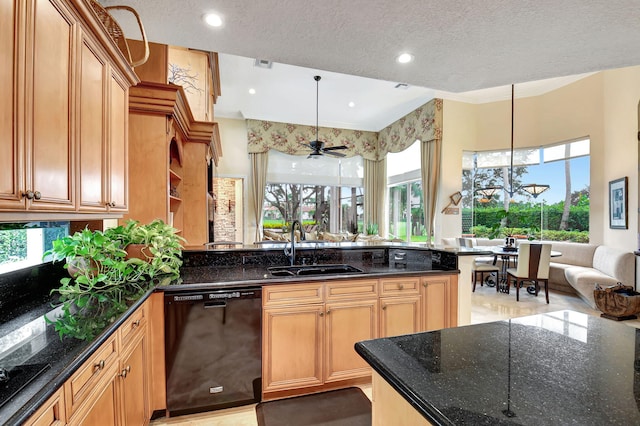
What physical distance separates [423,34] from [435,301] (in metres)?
1.97

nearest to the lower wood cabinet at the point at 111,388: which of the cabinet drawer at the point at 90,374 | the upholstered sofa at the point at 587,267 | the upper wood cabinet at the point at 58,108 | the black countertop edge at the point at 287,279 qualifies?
the cabinet drawer at the point at 90,374

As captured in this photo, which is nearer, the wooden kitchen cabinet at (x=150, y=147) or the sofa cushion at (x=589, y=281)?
the wooden kitchen cabinet at (x=150, y=147)

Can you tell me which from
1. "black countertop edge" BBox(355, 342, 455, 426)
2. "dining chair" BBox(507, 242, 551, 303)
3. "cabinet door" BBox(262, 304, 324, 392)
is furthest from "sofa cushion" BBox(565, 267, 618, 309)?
"black countertop edge" BBox(355, 342, 455, 426)

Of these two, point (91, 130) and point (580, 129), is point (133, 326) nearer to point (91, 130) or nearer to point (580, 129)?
point (91, 130)

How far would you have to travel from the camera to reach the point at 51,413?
0.86m

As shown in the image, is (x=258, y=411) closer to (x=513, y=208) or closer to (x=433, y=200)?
(x=433, y=200)

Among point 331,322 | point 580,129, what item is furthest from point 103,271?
point 580,129

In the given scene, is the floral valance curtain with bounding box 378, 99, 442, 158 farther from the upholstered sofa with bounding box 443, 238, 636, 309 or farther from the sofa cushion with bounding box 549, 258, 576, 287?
the sofa cushion with bounding box 549, 258, 576, 287

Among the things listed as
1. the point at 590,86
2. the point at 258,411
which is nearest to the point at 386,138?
the point at 590,86

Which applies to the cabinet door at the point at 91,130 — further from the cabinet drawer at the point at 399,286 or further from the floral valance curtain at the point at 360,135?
the floral valance curtain at the point at 360,135

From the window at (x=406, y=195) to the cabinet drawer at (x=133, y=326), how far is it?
19.4 feet

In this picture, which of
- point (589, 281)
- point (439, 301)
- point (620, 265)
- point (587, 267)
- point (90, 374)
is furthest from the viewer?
point (587, 267)

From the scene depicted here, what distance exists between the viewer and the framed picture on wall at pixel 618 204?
14.3ft

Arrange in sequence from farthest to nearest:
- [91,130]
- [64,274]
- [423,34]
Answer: [64,274], [423,34], [91,130]
